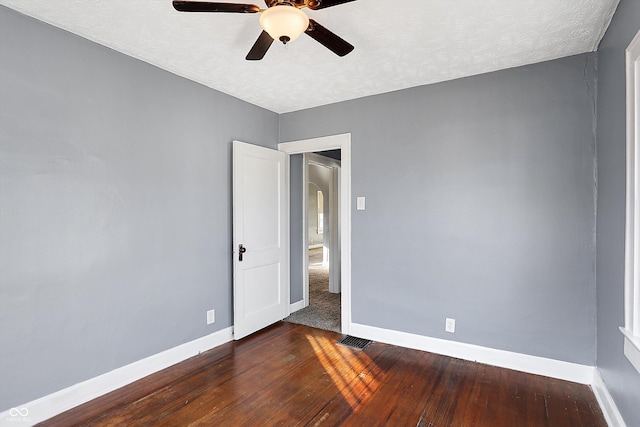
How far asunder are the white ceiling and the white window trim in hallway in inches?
20.7

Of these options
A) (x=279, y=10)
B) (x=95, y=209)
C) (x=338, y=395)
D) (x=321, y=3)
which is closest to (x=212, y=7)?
(x=279, y=10)

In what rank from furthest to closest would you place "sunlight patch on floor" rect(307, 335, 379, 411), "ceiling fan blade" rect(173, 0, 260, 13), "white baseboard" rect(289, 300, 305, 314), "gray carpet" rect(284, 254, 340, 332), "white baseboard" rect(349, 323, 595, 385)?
"white baseboard" rect(289, 300, 305, 314), "gray carpet" rect(284, 254, 340, 332), "white baseboard" rect(349, 323, 595, 385), "sunlight patch on floor" rect(307, 335, 379, 411), "ceiling fan blade" rect(173, 0, 260, 13)

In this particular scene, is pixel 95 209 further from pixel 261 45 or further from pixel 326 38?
pixel 326 38

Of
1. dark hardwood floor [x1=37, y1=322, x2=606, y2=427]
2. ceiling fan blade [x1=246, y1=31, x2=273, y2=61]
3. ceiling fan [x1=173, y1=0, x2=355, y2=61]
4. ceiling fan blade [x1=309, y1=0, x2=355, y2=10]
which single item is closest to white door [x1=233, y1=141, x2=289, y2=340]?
dark hardwood floor [x1=37, y1=322, x2=606, y2=427]

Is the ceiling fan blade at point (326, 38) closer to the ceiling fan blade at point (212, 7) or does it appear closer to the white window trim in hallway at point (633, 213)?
the ceiling fan blade at point (212, 7)

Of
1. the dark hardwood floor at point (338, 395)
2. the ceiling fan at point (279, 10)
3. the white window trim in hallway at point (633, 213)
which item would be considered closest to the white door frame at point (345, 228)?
the dark hardwood floor at point (338, 395)

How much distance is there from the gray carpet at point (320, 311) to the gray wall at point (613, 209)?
2.28 m

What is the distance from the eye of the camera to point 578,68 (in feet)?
8.32

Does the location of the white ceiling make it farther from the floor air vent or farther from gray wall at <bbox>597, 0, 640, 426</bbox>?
the floor air vent

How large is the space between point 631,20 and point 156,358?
381cm

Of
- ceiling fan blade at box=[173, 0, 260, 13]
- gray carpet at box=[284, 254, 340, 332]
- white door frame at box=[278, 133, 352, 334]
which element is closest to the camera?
ceiling fan blade at box=[173, 0, 260, 13]

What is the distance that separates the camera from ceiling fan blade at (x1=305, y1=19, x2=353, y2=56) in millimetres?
1718

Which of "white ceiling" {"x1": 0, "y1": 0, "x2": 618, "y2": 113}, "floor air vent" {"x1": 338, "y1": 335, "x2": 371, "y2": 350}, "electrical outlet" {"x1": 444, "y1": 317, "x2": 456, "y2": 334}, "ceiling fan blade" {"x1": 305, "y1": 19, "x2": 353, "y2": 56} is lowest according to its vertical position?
"floor air vent" {"x1": 338, "y1": 335, "x2": 371, "y2": 350}

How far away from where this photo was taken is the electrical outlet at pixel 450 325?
2996 mm
